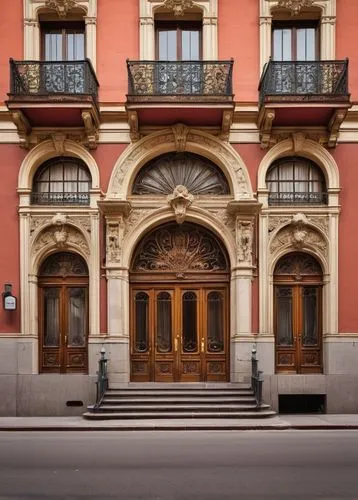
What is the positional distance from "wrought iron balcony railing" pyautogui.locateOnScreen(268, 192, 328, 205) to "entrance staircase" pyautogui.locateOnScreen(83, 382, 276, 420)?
530cm

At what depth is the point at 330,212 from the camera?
17.9 m

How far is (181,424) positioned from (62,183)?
25.5ft

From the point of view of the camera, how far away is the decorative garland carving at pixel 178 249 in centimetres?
1856

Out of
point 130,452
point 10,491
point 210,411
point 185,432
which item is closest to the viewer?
point 10,491

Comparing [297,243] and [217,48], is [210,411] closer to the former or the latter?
[297,243]

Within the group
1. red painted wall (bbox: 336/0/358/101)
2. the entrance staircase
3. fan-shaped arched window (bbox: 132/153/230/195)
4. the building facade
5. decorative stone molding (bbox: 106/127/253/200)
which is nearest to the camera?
the entrance staircase

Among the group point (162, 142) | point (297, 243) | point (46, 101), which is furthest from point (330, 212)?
point (46, 101)

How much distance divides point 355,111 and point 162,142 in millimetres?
5481

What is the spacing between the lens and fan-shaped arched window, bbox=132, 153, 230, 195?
18547 millimetres

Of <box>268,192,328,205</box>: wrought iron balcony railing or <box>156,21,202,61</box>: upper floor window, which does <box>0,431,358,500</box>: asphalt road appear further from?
<box>156,21,202,61</box>: upper floor window

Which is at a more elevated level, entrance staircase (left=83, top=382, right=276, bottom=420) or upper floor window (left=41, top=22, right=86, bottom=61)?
upper floor window (left=41, top=22, right=86, bottom=61)

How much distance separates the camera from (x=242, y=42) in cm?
1825

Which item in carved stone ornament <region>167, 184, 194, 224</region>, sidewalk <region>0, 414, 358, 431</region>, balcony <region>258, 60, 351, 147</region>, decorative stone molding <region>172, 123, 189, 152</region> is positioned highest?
balcony <region>258, 60, 351, 147</region>

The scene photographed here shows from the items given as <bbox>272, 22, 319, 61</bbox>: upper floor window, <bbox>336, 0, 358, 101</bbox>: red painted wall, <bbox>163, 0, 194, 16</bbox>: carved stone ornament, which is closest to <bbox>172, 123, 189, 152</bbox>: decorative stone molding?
<bbox>163, 0, 194, 16</bbox>: carved stone ornament
